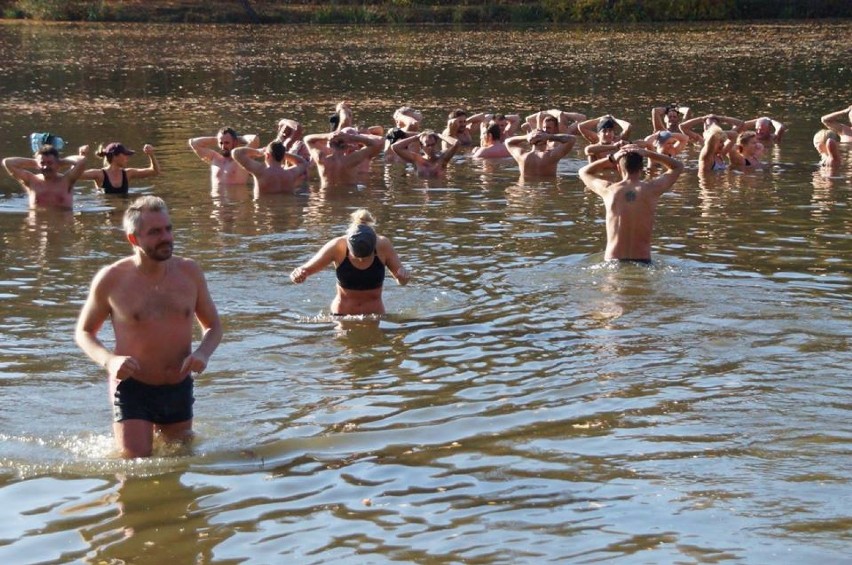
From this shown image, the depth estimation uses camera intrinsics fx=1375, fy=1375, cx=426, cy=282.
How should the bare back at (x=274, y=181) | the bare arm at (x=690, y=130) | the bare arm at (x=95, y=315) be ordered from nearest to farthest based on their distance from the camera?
1. the bare arm at (x=95, y=315)
2. the bare back at (x=274, y=181)
3. the bare arm at (x=690, y=130)

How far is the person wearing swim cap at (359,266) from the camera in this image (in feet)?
37.0

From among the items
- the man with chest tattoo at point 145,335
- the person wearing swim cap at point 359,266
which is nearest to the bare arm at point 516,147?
the person wearing swim cap at point 359,266

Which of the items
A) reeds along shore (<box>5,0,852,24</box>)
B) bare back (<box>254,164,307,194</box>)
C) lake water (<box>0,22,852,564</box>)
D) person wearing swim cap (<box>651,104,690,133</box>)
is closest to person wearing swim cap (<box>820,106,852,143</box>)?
lake water (<box>0,22,852,564</box>)

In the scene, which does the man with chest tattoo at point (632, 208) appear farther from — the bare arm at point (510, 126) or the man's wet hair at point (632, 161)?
the bare arm at point (510, 126)

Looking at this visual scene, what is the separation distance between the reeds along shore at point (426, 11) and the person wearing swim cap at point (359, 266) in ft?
180

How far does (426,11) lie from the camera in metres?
66.9

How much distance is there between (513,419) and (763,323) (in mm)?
3346

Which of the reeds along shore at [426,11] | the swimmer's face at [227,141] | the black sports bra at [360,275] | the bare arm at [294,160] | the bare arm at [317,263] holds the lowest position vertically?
the black sports bra at [360,275]

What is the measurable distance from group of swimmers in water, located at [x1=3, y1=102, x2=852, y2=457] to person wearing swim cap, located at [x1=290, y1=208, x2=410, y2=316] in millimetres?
11

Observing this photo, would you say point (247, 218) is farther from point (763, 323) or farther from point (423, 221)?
point (763, 323)

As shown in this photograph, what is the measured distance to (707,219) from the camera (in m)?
16.8

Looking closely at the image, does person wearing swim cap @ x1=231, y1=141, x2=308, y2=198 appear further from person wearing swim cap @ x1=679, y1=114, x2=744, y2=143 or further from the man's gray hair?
the man's gray hair

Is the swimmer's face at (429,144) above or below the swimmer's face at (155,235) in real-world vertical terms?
below

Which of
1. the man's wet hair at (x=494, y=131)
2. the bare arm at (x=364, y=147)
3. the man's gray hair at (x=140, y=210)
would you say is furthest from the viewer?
the man's wet hair at (x=494, y=131)
